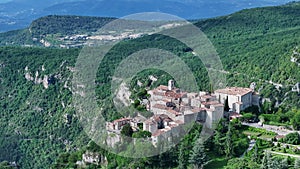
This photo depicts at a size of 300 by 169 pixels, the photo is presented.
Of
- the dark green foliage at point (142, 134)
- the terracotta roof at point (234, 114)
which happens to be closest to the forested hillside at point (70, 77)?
the terracotta roof at point (234, 114)

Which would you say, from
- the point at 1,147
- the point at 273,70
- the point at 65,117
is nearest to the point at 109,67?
the point at 65,117

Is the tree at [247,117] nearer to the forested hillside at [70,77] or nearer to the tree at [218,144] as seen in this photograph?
the forested hillside at [70,77]

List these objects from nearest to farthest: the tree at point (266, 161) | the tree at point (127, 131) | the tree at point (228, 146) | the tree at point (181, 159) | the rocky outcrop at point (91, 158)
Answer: the tree at point (266, 161) < the tree at point (181, 159) < the tree at point (228, 146) < the tree at point (127, 131) < the rocky outcrop at point (91, 158)

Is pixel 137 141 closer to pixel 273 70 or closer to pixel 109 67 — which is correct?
pixel 273 70

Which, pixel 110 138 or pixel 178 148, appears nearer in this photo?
pixel 178 148

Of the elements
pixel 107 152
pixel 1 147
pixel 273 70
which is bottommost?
pixel 1 147

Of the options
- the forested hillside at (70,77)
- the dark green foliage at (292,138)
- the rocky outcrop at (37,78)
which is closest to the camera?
the dark green foliage at (292,138)

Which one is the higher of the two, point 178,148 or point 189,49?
point 189,49
